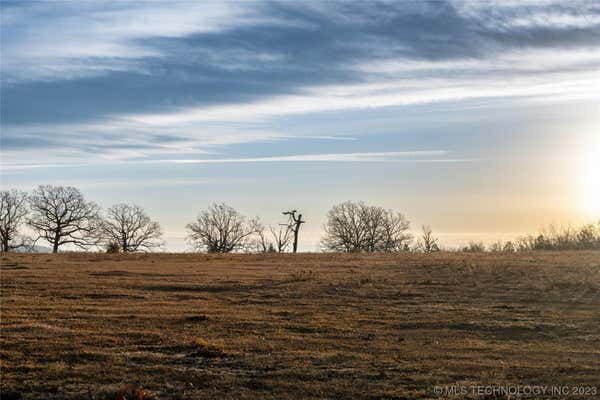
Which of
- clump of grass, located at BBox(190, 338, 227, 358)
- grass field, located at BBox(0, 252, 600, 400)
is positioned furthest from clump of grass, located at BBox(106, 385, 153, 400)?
clump of grass, located at BBox(190, 338, 227, 358)

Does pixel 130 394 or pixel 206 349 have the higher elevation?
pixel 206 349

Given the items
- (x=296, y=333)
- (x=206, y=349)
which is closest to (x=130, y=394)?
(x=206, y=349)

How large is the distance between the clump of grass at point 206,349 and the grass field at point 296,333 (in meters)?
0.04

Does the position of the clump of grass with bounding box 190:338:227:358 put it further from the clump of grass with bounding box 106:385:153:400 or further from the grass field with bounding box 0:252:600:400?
the clump of grass with bounding box 106:385:153:400

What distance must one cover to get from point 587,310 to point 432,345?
6.45m

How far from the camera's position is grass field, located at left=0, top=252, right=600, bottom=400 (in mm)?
10453

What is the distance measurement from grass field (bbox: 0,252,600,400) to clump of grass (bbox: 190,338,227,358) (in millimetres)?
40

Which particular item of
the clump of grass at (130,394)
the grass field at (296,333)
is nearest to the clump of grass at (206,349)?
the grass field at (296,333)

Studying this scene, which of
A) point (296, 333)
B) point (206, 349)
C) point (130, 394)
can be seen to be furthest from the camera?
point (296, 333)

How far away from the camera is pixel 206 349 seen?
1244 cm

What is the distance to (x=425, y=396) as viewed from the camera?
9.75 metres

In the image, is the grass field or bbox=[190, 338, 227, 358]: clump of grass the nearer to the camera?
the grass field

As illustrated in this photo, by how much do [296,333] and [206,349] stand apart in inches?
105

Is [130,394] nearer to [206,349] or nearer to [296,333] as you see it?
[206,349]
